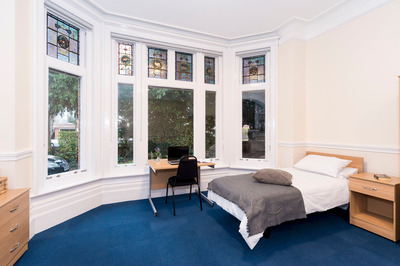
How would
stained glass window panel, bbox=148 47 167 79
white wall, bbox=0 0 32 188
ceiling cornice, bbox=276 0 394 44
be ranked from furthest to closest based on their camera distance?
stained glass window panel, bbox=148 47 167 79 < ceiling cornice, bbox=276 0 394 44 < white wall, bbox=0 0 32 188

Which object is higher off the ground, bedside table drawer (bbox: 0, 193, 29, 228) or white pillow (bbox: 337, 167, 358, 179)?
white pillow (bbox: 337, 167, 358, 179)


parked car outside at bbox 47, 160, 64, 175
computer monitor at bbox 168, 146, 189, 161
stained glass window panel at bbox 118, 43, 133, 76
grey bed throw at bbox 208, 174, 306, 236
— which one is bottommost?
grey bed throw at bbox 208, 174, 306, 236

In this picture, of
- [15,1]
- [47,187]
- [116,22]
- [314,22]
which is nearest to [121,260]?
[47,187]

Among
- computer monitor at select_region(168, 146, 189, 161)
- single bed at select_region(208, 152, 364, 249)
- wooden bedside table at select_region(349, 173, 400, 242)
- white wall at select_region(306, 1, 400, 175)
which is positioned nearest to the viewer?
wooden bedside table at select_region(349, 173, 400, 242)

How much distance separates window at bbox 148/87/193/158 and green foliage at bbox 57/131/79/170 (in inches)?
49.3

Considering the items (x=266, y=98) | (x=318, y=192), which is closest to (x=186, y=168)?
(x=318, y=192)

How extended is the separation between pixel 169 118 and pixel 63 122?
185 centimetres

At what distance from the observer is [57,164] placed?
2912 mm

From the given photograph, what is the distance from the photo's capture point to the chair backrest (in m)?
3.03

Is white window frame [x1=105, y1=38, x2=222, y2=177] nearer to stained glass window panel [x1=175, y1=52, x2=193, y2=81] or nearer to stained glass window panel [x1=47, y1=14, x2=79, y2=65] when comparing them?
stained glass window panel [x1=175, y1=52, x2=193, y2=81]

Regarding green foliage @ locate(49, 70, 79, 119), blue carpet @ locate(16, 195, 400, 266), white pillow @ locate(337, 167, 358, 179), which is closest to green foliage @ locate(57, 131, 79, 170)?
green foliage @ locate(49, 70, 79, 119)

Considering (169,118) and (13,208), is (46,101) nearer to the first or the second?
(13,208)

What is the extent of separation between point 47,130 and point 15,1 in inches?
61.2

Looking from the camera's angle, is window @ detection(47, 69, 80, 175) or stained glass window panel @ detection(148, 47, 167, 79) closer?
window @ detection(47, 69, 80, 175)
